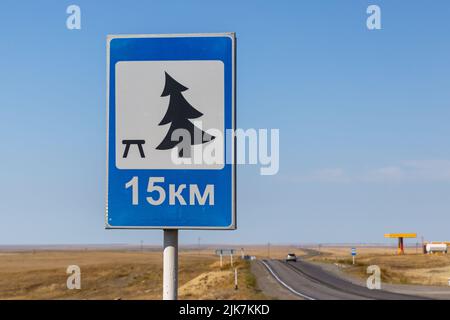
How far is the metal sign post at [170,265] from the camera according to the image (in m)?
4.09

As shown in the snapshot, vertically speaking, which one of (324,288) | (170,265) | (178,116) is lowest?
(324,288)

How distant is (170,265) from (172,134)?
31.9 inches

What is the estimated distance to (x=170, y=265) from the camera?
13.5 feet

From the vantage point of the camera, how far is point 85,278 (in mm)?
75000

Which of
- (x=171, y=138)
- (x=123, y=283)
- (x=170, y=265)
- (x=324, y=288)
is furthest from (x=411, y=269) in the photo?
(x=171, y=138)

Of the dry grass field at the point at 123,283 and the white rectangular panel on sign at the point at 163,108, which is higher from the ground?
the white rectangular panel on sign at the point at 163,108

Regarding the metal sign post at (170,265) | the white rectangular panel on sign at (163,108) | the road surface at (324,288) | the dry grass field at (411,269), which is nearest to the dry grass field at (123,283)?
the road surface at (324,288)

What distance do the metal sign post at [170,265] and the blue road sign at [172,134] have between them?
3.1 inches

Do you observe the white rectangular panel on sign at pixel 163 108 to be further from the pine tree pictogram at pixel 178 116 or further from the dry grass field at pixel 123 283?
the dry grass field at pixel 123 283

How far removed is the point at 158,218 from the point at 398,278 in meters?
63.6

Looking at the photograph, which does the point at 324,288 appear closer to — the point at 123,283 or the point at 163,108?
the point at 123,283
